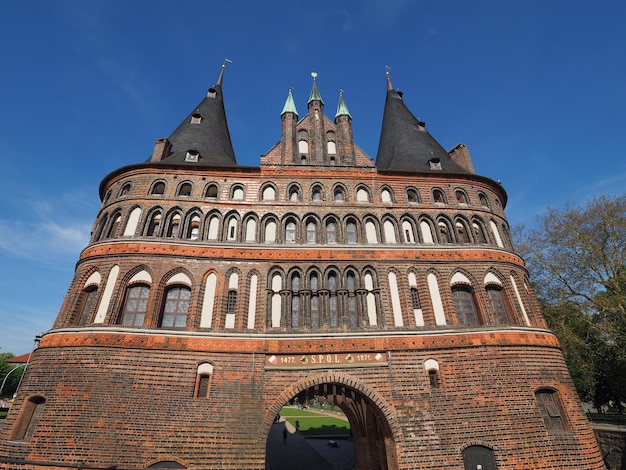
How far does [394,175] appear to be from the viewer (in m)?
14.9

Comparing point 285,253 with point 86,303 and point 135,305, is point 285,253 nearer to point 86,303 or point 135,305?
point 135,305

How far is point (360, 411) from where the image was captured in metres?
14.0

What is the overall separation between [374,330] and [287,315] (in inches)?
125

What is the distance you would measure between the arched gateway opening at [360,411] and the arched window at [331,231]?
5.22 metres

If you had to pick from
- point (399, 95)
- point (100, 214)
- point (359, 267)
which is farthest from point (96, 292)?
point (399, 95)

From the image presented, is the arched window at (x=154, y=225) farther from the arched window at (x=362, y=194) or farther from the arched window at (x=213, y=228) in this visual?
the arched window at (x=362, y=194)

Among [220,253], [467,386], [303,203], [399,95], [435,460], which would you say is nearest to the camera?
[435,460]

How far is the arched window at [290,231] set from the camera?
13.2 metres

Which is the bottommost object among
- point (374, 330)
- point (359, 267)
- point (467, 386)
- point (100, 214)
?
point (467, 386)

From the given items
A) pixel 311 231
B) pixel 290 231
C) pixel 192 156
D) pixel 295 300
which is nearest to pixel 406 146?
pixel 311 231

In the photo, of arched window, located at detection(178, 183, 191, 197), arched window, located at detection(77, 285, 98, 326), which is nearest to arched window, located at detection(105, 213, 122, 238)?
arched window, located at detection(77, 285, 98, 326)

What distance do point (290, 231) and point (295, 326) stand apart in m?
3.99

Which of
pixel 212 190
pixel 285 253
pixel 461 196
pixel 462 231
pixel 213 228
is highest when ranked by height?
pixel 461 196

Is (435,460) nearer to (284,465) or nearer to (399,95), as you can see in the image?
(284,465)
